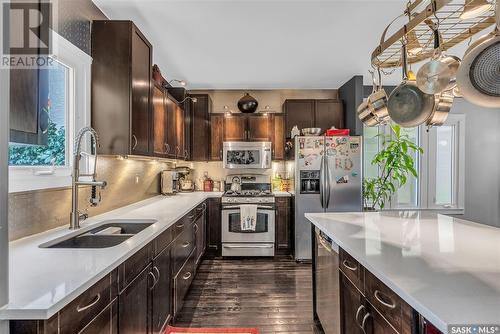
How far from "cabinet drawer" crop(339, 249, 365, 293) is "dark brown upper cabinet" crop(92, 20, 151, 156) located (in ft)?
5.81

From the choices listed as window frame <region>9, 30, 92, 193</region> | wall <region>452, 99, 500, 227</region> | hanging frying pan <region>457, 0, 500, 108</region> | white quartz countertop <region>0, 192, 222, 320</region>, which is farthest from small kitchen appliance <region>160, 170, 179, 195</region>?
wall <region>452, 99, 500, 227</region>

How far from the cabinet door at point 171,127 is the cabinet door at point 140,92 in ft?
2.29

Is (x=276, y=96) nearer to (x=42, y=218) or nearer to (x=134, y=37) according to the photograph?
(x=134, y=37)

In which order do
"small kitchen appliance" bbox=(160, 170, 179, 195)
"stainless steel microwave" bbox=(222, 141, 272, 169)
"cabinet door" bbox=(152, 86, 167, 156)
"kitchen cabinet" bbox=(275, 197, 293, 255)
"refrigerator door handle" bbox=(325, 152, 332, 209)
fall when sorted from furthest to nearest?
1. "stainless steel microwave" bbox=(222, 141, 272, 169)
2. "kitchen cabinet" bbox=(275, 197, 293, 255)
3. "small kitchen appliance" bbox=(160, 170, 179, 195)
4. "refrigerator door handle" bbox=(325, 152, 332, 209)
5. "cabinet door" bbox=(152, 86, 167, 156)

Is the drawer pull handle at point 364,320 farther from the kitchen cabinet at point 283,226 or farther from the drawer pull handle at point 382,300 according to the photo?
the kitchen cabinet at point 283,226

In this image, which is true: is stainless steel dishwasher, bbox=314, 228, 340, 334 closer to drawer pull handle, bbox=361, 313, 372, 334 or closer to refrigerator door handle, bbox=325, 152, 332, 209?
drawer pull handle, bbox=361, 313, 372, 334

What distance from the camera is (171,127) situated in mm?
3473

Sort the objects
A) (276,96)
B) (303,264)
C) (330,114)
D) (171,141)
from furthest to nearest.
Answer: (276,96) < (330,114) < (303,264) < (171,141)

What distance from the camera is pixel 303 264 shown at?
395 cm

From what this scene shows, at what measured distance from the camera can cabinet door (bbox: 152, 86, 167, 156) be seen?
283 centimetres

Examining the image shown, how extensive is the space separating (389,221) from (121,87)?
2327mm

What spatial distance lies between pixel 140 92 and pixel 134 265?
1.51 meters

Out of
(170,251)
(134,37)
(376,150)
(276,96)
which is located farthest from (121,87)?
(376,150)

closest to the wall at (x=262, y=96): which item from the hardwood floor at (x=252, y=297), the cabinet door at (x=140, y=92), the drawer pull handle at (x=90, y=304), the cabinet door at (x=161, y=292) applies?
the cabinet door at (x=140, y=92)
